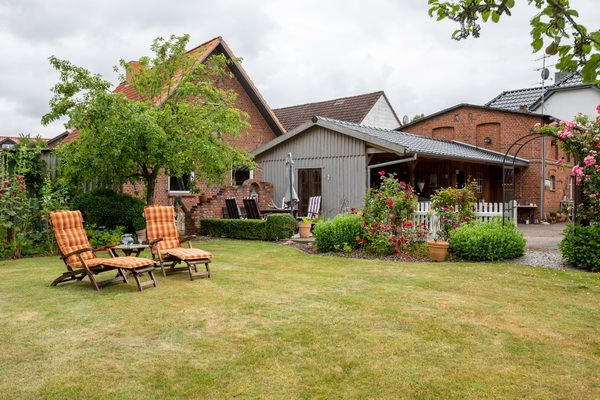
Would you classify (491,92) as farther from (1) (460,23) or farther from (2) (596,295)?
(1) (460,23)

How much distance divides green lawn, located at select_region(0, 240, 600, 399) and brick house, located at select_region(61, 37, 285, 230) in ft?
26.8

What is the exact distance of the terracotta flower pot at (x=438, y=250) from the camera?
9.14 meters

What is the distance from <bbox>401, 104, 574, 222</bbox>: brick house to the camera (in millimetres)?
21359

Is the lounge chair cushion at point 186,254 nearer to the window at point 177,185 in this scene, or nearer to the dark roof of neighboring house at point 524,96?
the window at point 177,185

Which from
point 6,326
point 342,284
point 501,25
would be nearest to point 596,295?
point 342,284

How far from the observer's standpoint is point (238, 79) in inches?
786

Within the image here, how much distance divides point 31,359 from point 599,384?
4.22 metres

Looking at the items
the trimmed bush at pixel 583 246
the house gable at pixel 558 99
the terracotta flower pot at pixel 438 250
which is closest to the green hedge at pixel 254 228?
the terracotta flower pot at pixel 438 250

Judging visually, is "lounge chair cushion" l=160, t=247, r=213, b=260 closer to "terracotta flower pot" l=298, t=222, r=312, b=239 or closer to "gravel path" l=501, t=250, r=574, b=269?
"gravel path" l=501, t=250, r=574, b=269

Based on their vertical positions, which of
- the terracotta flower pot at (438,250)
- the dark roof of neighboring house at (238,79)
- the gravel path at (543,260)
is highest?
the dark roof of neighboring house at (238,79)

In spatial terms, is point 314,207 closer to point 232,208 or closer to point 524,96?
point 232,208

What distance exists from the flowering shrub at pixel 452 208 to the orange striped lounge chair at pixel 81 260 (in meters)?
6.09

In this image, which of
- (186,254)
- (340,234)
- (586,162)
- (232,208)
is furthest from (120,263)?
(232,208)

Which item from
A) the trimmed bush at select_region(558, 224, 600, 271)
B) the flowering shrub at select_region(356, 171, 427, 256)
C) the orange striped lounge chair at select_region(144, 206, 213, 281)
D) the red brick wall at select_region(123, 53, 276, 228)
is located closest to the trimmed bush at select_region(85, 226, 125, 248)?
the orange striped lounge chair at select_region(144, 206, 213, 281)
